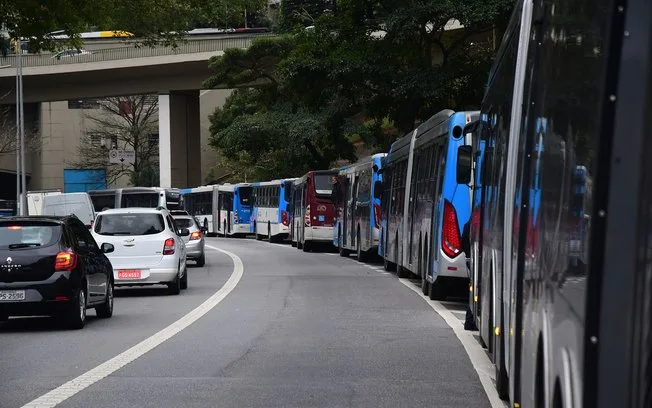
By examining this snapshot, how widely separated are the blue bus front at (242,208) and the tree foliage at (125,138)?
2458cm

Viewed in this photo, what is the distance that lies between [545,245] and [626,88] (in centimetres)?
187

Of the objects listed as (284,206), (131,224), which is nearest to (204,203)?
(284,206)

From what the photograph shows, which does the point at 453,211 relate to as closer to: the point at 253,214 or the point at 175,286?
the point at 175,286

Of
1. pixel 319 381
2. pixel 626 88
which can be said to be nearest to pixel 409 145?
pixel 319 381

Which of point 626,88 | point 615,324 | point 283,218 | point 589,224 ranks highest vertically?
point 626,88

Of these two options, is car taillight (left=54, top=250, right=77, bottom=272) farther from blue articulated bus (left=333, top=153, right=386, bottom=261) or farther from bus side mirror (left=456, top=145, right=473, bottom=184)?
blue articulated bus (left=333, top=153, right=386, bottom=261)

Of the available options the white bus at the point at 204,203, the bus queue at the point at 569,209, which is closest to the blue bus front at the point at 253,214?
the white bus at the point at 204,203

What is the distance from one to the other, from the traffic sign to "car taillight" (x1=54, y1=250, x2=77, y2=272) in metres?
76.1

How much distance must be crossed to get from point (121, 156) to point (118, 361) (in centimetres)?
7970

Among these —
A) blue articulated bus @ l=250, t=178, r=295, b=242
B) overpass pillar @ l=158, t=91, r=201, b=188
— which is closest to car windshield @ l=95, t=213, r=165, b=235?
blue articulated bus @ l=250, t=178, r=295, b=242

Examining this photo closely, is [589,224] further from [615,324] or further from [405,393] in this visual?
[405,393]

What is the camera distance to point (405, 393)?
1050cm

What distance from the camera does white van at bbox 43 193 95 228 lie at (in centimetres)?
4909

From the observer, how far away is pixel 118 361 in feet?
42.5
